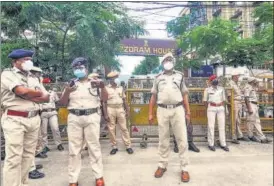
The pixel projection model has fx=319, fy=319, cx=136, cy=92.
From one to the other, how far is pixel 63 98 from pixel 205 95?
10.5 feet

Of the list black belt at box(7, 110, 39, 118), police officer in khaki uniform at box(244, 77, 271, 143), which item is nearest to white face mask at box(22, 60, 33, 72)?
black belt at box(7, 110, 39, 118)

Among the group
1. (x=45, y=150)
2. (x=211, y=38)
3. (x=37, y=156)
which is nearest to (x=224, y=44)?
(x=211, y=38)

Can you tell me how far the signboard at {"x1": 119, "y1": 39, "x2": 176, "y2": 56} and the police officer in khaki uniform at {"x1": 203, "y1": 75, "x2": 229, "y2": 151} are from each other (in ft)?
42.7

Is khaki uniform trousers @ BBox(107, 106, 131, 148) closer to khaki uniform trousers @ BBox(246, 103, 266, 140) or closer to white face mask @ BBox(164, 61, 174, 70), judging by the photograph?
white face mask @ BBox(164, 61, 174, 70)

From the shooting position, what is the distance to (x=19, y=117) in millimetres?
3527

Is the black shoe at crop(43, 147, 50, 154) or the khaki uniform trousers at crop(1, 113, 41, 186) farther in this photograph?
the black shoe at crop(43, 147, 50, 154)

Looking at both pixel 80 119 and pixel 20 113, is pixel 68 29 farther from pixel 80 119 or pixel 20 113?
pixel 20 113

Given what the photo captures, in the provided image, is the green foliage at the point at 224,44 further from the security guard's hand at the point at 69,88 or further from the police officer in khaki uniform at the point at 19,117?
the police officer in khaki uniform at the point at 19,117

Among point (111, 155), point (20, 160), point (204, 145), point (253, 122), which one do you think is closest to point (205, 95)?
point (204, 145)

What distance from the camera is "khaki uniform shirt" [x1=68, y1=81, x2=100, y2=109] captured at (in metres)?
4.22

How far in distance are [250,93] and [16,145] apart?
542cm

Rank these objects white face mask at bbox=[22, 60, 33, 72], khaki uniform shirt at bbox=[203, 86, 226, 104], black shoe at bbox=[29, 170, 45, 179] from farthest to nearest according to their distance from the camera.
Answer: khaki uniform shirt at bbox=[203, 86, 226, 104] → black shoe at bbox=[29, 170, 45, 179] → white face mask at bbox=[22, 60, 33, 72]

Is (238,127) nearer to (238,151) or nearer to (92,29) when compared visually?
(238,151)

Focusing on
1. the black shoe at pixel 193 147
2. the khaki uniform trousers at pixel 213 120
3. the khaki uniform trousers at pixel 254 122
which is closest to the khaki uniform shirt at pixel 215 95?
the khaki uniform trousers at pixel 213 120
